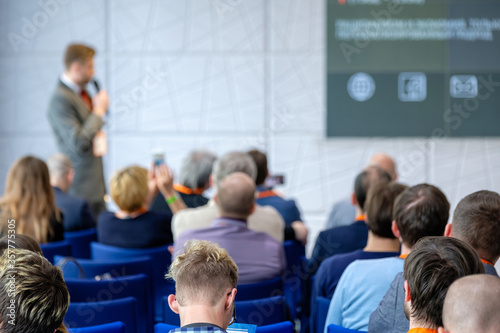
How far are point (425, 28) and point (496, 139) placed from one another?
1.35 meters

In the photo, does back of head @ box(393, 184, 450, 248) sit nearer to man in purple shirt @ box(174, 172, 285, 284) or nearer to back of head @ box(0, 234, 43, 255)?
man in purple shirt @ box(174, 172, 285, 284)

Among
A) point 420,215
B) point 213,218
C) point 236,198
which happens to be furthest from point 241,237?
point 420,215

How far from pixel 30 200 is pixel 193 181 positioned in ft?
3.97

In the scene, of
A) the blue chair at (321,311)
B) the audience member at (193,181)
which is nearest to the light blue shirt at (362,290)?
the blue chair at (321,311)

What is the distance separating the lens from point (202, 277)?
157 cm

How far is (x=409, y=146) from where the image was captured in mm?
6324

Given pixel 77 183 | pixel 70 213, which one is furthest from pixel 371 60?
pixel 70 213

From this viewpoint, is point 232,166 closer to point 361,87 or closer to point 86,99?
point 86,99

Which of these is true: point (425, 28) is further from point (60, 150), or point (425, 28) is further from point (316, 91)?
point (60, 150)

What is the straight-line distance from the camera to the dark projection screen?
20.0 feet

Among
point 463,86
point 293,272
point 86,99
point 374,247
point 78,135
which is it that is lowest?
point 293,272

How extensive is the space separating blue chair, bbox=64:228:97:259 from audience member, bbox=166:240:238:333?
2.21 m

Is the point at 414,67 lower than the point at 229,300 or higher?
higher

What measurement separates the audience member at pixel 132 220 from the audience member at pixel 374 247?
3.64 ft
